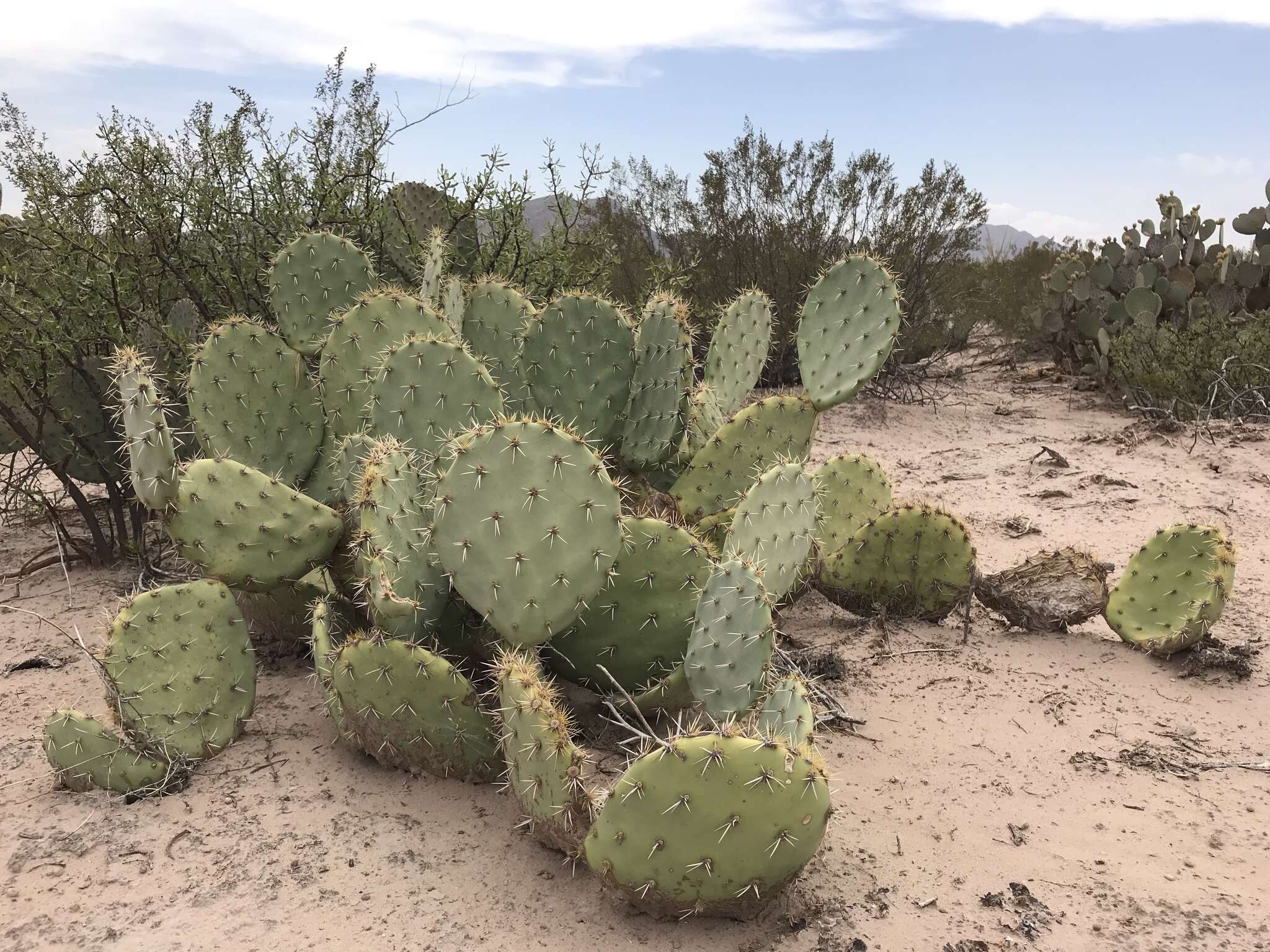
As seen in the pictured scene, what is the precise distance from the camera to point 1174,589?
335 cm

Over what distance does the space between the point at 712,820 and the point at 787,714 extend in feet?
1.23

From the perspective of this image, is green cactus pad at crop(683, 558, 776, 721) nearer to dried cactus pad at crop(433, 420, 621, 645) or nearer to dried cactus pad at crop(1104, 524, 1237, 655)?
dried cactus pad at crop(433, 420, 621, 645)

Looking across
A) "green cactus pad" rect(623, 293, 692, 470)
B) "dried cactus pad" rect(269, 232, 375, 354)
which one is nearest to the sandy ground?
"green cactus pad" rect(623, 293, 692, 470)

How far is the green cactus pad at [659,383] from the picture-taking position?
3.38 metres

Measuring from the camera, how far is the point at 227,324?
318 cm

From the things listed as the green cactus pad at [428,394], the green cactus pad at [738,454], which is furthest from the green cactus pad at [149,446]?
the green cactus pad at [738,454]

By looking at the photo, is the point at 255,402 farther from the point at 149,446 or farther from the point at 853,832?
the point at 853,832

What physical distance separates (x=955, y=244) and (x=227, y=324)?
740 centimetres

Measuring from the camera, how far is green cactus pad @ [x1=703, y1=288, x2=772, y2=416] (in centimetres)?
405

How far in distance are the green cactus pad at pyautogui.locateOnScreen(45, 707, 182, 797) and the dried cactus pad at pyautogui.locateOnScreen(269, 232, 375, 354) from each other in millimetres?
1566

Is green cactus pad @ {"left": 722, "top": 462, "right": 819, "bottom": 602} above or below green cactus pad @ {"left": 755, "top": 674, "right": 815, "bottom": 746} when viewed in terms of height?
above

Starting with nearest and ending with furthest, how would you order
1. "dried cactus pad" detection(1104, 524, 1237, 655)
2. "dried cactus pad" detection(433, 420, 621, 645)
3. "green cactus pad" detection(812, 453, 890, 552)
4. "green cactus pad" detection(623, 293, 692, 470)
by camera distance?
"dried cactus pad" detection(433, 420, 621, 645) → "dried cactus pad" detection(1104, 524, 1237, 655) → "green cactus pad" detection(623, 293, 692, 470) → "green cactus pad" detection(812, 453, 890, 552)

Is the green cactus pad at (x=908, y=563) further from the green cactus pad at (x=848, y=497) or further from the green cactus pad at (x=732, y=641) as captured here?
the green cactus pad at (x=732, y=641)

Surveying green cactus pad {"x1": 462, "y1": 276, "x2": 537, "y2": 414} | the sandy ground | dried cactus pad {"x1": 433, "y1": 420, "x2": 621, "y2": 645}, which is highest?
green cactus pad {"x1": 462, "y1": 276, "x2": 537, "y2": 414}
